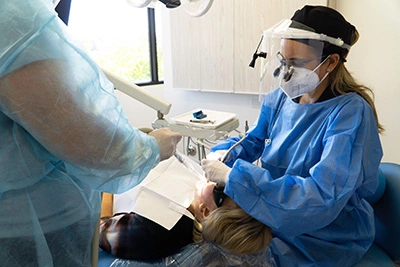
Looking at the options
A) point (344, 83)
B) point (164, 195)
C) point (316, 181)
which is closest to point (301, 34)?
point (344, 83)

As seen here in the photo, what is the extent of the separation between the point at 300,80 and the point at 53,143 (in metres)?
0.89

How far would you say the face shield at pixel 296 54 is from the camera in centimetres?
120

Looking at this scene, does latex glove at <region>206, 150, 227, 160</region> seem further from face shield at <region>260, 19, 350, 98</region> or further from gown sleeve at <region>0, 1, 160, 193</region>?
gown sleeve at <region>0, 1, 160, 193</region>

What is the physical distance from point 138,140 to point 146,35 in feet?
9.78

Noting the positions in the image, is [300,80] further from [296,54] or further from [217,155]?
[217,155]

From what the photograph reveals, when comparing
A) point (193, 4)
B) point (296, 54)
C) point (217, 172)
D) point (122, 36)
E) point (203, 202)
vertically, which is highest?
point (193, 4)

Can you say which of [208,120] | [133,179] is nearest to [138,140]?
[133,179]

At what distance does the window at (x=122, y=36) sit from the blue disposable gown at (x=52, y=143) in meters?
2.29

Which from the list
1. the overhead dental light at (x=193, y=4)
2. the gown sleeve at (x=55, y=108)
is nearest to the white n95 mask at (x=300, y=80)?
the overhead dental light at (x=193, y=4)

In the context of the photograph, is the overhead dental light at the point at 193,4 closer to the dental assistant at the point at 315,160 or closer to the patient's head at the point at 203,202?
the dental assistant at the point at 315,160

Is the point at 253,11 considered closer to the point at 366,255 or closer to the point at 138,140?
the point at 366,255

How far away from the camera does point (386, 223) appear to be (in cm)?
139

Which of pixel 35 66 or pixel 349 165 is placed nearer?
pixel 35 66

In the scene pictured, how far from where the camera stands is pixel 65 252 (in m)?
0.82
